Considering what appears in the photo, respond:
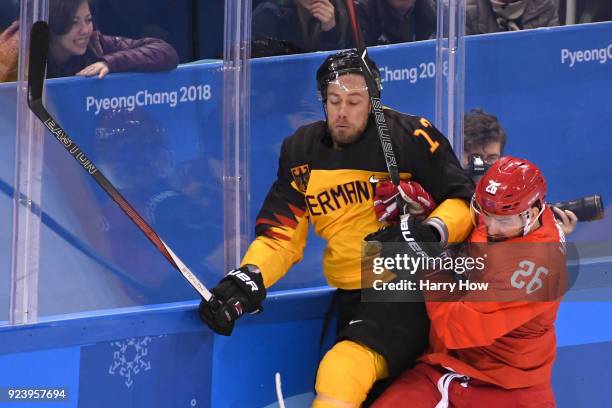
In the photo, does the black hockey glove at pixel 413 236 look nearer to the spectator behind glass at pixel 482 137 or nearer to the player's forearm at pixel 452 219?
the player's forearm at pixel 452 219

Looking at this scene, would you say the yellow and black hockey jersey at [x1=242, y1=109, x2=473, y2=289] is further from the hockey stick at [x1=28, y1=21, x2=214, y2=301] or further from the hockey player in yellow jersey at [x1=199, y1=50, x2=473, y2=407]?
the hockey stick at [x1=28, y1=21, x2=214, y2=301]

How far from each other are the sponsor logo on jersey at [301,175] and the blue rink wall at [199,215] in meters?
0.35

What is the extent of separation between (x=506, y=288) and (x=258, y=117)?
43.4 inches

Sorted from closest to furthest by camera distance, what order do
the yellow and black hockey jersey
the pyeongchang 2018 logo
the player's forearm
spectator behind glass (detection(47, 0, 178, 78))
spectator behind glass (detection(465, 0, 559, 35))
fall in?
the player's forearm
the yellow and black hockey jersey
spectator behind glass (detection(47, 0, 178, 78))
spectator behind glass (detection(465, 0, 559, 35))
the pyeongchang 2018 logo

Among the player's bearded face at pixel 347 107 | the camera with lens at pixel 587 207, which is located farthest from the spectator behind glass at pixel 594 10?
the player's bearded face at pixel 347 107

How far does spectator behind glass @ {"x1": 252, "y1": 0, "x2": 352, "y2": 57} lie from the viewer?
3941 mm

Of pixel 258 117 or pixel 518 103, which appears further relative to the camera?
pixel 518 103

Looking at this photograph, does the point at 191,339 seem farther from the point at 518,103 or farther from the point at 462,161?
the point at 518,103

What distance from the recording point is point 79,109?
3.67 meters

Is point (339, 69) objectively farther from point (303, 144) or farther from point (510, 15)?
point (510, 15)

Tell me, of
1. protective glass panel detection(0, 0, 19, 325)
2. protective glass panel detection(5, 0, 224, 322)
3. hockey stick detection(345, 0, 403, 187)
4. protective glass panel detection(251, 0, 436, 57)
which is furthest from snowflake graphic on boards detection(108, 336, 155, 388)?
protective glass panel detection(251, 0, 436, 57)

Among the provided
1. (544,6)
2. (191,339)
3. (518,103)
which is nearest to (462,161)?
(518,103)

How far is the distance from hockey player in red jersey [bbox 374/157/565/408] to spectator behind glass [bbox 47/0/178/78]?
3.77 ft

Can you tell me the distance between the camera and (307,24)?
3979 mm
